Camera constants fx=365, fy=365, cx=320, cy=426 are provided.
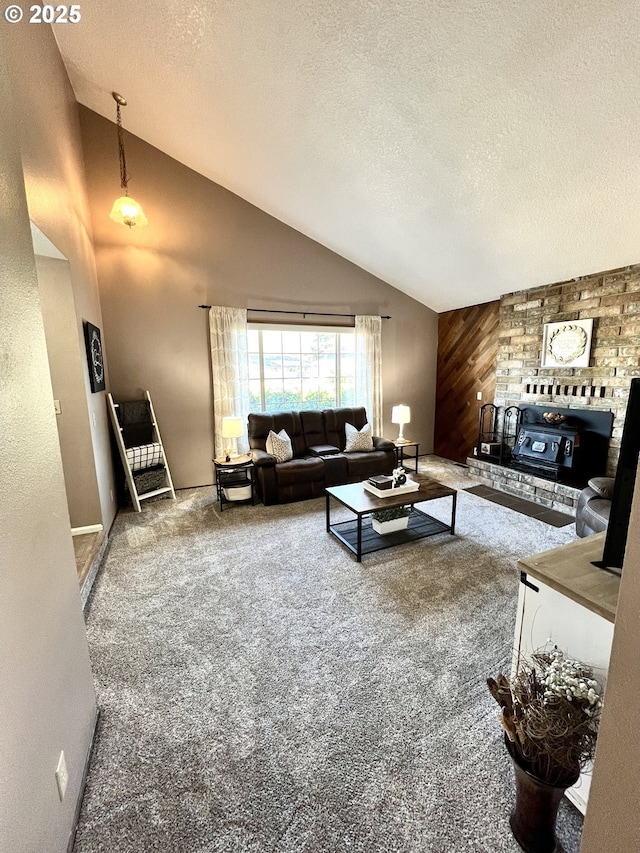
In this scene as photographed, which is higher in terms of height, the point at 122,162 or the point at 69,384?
the point at 122,162

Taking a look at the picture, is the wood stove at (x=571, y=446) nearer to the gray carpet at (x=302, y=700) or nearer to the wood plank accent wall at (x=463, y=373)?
the wood plank accent wall at (x=463, y=373)

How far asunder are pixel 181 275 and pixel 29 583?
4.13 m

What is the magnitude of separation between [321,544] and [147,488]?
2.26m

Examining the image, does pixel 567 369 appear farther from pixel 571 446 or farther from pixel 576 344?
pixel 571 446

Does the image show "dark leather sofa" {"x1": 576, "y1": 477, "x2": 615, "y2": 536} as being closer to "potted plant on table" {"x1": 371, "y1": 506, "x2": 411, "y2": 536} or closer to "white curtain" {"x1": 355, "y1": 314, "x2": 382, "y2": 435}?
"potted plant on table" {"x1": 371, "y1": 506, "x2": 411, "y2": 536}

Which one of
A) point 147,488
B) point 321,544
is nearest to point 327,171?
point 321,544

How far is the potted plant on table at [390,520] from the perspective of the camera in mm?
3218

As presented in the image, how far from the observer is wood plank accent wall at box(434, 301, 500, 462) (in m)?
5.19

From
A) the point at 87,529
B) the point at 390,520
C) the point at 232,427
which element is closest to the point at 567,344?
the point at 390,520

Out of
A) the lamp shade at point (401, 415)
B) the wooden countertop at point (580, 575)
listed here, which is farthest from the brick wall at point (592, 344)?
the wooden countertop at point (580, 575)

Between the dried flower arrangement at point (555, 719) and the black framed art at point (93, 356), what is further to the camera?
the black framed art at point (93, 356)

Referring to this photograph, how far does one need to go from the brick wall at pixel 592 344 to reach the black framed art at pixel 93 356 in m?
4.78

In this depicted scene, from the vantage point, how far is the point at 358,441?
482 centimetres

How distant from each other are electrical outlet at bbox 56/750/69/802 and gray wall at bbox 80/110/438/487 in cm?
367
